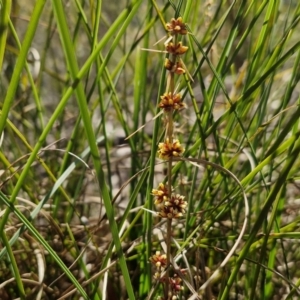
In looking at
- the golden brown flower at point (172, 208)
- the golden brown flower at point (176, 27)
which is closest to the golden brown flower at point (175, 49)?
the golden brown flower at point (176, 27)

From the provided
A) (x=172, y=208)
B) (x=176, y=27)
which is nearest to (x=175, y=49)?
(x=176, y=27)

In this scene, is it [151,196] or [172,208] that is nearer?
[172,208]

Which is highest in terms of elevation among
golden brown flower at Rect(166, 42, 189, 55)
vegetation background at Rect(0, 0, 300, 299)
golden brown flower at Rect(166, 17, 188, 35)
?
golden brown flower at Rect(166, 17, 188, 35)

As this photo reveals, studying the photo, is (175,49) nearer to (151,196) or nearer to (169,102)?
(169,102)

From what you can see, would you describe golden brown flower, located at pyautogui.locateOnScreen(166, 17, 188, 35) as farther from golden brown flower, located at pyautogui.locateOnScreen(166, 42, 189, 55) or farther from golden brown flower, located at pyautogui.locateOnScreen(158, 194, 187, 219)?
golden brown flower, located at pyautogui.locateOnScreen(158, 194, 187, 219)

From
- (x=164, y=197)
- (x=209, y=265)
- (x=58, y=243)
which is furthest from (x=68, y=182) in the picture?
(x=164, y=197)

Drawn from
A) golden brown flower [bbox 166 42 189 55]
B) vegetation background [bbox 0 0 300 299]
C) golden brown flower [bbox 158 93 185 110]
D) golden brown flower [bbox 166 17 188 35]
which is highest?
golden brown flower [bbox 166 17 188 35]

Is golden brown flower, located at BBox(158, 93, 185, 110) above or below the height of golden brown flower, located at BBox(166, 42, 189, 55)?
below

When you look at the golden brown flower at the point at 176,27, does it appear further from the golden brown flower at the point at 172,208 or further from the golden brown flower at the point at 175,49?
the golden brown flower at the point at 172,208

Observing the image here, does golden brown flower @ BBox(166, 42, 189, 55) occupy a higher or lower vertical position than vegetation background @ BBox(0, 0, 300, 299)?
higher

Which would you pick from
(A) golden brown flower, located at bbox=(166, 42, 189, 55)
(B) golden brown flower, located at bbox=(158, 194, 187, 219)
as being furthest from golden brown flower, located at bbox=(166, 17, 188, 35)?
(B) golden brown flower, located at bbox=(158, 194, 187, 219)

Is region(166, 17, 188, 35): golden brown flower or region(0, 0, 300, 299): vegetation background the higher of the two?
region(166, 17, 188, 35): golden brown flower
